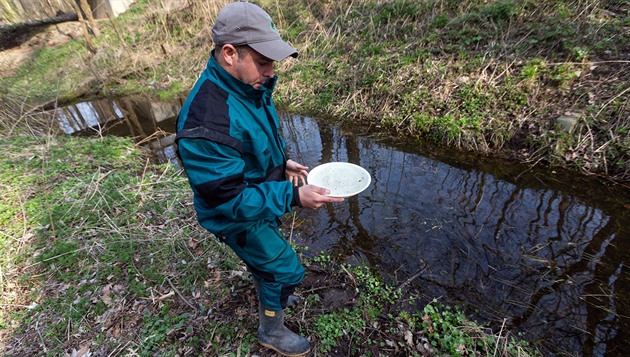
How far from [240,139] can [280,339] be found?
5.20 feet

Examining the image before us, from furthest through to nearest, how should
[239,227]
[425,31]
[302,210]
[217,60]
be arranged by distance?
1. [425,31]
2. [302,210]
3. [239,227]
4. [217,60]

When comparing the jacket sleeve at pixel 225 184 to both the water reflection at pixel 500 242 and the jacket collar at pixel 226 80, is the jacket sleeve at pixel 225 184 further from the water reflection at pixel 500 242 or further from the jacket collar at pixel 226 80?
the water reflection at pixel 500 242

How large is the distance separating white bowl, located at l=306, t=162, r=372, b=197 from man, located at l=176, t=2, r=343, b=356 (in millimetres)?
645

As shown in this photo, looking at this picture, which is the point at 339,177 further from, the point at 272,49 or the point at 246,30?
the point at 246,30

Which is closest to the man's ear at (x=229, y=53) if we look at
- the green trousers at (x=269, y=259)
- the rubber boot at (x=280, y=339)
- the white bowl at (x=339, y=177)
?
the green trousers at (x=269, y=259)

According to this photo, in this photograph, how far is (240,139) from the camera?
4.81ft

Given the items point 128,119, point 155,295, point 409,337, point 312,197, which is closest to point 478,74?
point 409,337

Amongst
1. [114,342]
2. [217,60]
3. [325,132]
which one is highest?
[217,60]

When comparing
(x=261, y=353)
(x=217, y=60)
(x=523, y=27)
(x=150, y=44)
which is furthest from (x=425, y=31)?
(x=150, y=44)

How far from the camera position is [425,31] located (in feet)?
21.3

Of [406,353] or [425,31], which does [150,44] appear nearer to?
[425,31]

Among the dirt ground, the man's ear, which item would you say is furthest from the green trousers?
the dirt ground

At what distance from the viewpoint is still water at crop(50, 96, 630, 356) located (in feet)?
8.19

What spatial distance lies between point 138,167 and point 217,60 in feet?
14.6
